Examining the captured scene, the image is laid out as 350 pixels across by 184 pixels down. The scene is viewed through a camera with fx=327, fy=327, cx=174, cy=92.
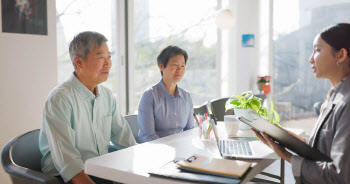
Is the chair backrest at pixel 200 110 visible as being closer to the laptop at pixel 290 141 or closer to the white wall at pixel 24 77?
the laptop at pixel 290 141

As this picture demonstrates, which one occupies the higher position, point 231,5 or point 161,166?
point 231,5

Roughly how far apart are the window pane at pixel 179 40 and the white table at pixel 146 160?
7.62 ft

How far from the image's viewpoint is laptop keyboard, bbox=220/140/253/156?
1.55 m

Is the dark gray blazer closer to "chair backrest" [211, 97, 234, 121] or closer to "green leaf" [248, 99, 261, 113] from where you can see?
"green leaf" [248, 99, 261, 113]

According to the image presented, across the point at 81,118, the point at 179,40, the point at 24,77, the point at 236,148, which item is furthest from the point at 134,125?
the point at 179,40

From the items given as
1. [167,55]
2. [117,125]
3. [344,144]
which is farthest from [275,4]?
[344,144]

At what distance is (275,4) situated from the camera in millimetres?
5523

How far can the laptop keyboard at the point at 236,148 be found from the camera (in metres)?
1.55

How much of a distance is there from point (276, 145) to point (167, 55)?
1296mm

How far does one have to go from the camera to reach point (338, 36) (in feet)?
4.56

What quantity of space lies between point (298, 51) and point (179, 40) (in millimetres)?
2106

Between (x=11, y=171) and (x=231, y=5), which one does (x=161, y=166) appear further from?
(x=231, y=5)

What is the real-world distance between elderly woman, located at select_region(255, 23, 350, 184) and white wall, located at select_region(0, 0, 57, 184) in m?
2.18

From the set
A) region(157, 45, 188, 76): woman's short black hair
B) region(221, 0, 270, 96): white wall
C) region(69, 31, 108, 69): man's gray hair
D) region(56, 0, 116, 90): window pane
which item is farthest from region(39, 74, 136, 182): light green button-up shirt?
region(221, 0, 270, 96): white wall
